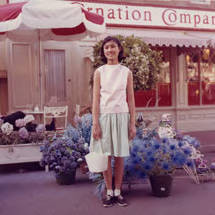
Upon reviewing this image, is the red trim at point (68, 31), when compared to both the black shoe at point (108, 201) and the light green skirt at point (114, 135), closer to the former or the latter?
the light green skirt at point (114, 135)

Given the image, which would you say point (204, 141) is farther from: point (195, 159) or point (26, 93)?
point (26, 93)

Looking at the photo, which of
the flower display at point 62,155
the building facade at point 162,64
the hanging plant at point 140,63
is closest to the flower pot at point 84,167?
the flower display at point 62,155

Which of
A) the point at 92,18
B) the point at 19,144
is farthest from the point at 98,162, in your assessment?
the point at 92,18

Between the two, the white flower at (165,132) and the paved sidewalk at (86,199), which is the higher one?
the white flower at (165,132)

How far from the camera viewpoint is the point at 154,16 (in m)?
10.6

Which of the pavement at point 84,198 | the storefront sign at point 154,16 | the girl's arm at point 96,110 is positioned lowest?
the pavement at point 84,198

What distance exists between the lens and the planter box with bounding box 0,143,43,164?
19.3ft

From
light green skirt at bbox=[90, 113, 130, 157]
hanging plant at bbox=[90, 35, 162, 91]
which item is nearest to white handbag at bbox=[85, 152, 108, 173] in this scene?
light green skirt at bbox=[90, 113, 130, 157]

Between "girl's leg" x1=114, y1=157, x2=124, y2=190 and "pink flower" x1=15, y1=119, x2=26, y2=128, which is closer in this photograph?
"girl's leg" x1=114, y1=157, x2=124, y2=190

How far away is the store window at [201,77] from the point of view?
1123cm

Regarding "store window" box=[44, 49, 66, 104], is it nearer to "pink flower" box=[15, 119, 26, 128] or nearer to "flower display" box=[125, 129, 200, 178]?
"pink flower" box=[15, 119, 26, 128]

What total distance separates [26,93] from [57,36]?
1748 millimetres

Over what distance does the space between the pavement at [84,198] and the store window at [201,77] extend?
6.12m

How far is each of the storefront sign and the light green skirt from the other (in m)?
6.57
